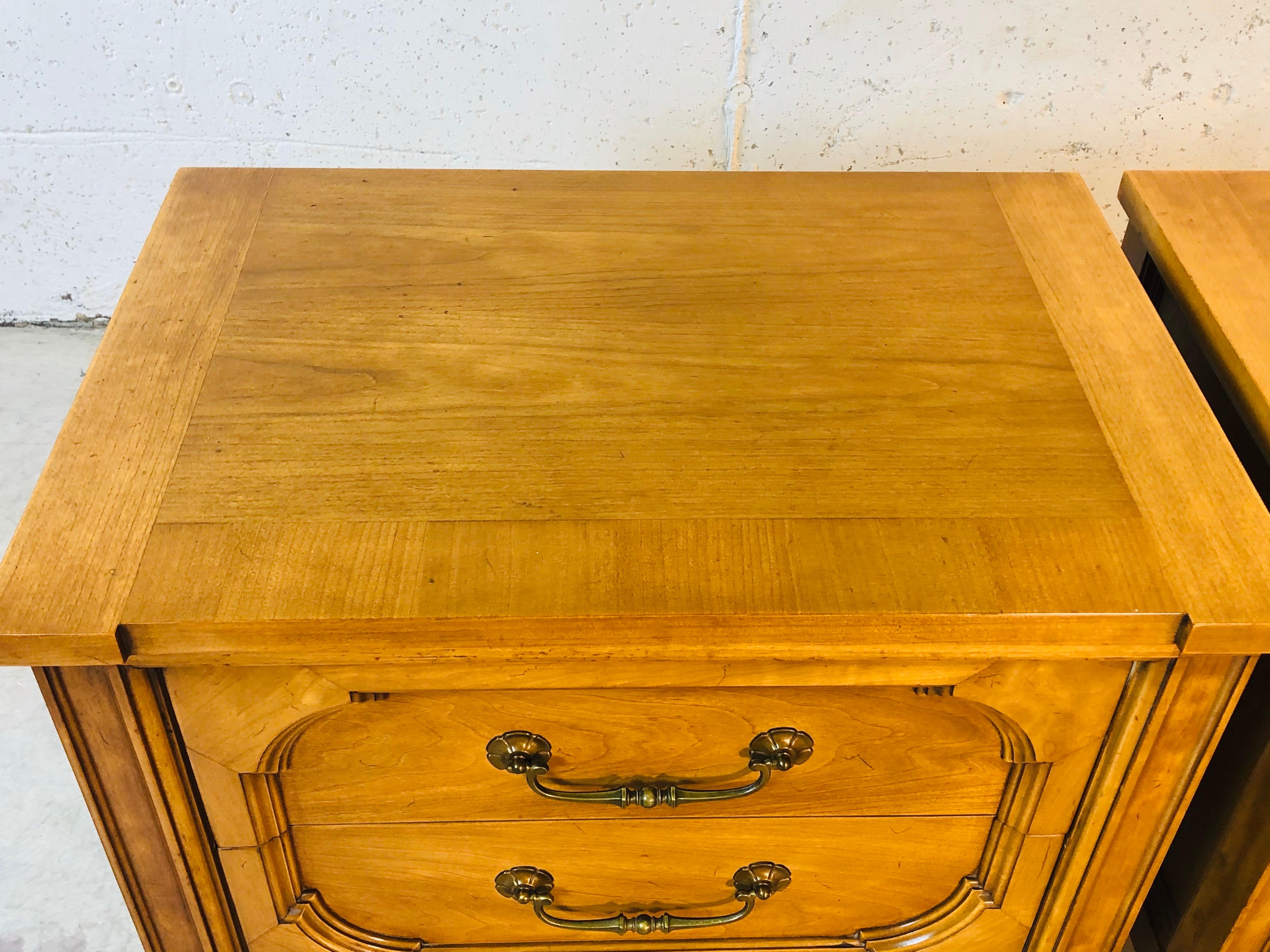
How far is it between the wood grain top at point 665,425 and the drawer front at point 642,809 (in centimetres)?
7

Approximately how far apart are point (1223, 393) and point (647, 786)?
62cm

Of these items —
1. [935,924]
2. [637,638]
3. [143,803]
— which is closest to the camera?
[637,638]

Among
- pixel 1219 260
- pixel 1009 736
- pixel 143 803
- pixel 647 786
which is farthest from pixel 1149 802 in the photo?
pixel 143 803

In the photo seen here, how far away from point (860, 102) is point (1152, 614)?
2.84ft

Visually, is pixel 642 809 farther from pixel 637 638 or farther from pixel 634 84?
pixel 634 84

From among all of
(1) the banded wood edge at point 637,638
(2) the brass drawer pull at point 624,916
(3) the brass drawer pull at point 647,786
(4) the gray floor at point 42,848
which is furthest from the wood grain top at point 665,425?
(4) the gray floor at point 42,848

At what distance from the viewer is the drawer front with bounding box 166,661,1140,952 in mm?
704

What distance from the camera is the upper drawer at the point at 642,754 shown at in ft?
2.34

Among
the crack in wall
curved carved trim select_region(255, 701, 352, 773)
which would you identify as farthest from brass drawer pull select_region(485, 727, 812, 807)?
the crack in wall

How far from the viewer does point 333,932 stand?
2.73 feet

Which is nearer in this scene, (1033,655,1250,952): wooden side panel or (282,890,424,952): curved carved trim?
(1033,655,1250,952): wooden side panel

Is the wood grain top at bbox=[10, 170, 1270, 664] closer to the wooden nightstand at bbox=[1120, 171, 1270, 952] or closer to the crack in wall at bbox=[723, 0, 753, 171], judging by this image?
the wooden nightstand at bbox=[1120, 171, 1270, 952]

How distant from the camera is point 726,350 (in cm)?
83

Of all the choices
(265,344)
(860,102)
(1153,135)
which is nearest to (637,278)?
(265,344)
